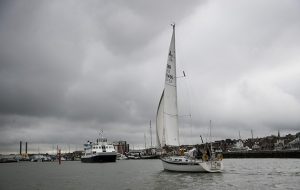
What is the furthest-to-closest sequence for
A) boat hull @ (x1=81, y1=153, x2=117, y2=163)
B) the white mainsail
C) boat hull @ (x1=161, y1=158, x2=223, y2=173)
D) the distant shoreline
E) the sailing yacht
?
boat hull @ (x1=81, y1=153, x2=117, y2=163), the distant shoreline, the white mainsail, the sailing yacht, boat hull @ (x1=161, y1=158, x2=223, y2=173)

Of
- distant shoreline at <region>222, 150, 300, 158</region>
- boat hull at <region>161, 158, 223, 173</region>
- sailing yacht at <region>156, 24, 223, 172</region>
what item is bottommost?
distant shoreline at <region>222, 150, 300, 158</region>

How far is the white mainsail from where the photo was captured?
44.3m

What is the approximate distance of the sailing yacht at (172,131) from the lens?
1661 inches

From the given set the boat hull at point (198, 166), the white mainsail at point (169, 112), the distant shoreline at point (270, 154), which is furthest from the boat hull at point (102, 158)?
the boat hull at point (198, 166)

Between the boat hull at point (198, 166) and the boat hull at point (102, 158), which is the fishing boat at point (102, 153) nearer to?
the boat hull at point (102, 158)

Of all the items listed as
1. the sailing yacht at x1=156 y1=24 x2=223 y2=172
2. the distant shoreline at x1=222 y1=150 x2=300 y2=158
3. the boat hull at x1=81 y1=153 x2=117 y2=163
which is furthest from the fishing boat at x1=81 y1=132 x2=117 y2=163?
A: the sailing yacht at x1=156 y1=24 x2=223 y2=172

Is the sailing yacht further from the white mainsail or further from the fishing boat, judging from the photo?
the fishing boat

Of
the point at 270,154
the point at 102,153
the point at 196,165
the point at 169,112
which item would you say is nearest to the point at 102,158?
the point at 102,153

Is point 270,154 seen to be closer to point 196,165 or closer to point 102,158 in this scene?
point 102,158

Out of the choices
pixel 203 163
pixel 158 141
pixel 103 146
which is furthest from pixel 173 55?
pixel 103 146

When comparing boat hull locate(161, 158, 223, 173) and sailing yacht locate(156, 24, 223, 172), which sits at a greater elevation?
sailing yacht locate(156, 24, 223, 172)

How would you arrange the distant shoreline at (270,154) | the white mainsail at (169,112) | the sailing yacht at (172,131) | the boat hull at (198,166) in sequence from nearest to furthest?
the boat hull at (198,166), the sailing yacht at (172,131), the white mainsail at (169,112), the distant shoreline at (270,154)

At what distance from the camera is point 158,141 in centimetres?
4559

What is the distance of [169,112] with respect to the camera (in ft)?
147
